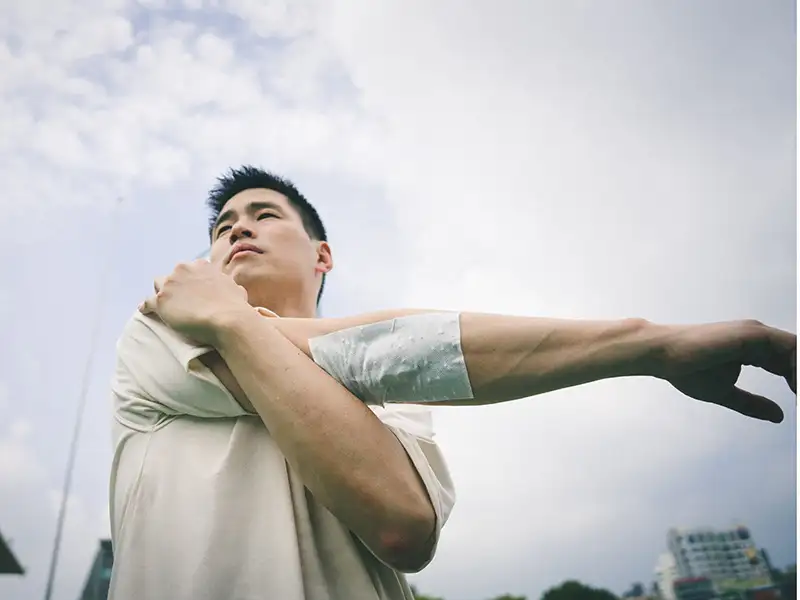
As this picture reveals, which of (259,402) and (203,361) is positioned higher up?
(203,361)

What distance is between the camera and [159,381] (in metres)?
1.17

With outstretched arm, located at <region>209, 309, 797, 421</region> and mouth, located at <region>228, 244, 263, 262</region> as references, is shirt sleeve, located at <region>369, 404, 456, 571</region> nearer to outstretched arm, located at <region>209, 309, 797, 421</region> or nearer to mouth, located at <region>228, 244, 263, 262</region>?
outstretched arm, located at <region>209, 309, 797, 421</region>

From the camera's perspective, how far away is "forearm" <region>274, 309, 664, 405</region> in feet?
2.97

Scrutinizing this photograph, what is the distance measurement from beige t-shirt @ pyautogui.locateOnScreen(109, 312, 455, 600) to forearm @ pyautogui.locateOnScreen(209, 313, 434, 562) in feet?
0.31

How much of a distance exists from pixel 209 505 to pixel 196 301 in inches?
16.1

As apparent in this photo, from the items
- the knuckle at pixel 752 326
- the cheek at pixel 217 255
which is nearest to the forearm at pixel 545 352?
the knuckle at pixel 752 326

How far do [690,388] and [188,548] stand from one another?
937 mm

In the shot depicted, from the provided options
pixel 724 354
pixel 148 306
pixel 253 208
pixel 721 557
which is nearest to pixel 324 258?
pixel 253 208

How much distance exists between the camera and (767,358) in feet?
2.80

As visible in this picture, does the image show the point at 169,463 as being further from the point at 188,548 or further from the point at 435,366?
the point at 435,366

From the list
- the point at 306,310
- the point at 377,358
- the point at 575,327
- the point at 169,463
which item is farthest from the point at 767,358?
the point at 306,310

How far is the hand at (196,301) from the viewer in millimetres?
1126

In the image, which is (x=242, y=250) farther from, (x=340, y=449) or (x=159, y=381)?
(x=340, y=449)

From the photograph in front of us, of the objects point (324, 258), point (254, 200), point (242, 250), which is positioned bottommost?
point (242, 250)
